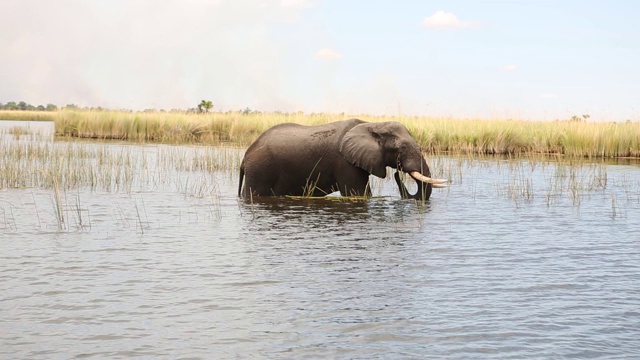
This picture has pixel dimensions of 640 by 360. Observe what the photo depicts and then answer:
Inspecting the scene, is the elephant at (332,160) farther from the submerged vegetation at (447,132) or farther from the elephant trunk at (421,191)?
the submerged vegetation at (447,132)

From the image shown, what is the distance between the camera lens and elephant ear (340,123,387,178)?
12.9 metres

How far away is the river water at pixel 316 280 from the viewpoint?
5.68 m

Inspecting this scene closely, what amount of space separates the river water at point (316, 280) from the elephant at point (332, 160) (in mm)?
555

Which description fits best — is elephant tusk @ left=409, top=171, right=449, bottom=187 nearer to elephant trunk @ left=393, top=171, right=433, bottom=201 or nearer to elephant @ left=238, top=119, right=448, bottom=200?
elephant @ left=238, top=119, right=448, bottom=200

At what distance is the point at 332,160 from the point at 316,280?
589cm

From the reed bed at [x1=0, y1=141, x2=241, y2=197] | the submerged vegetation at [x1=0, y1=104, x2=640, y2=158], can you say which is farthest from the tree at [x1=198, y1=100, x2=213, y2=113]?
the reed bed at [x1=0, y1=141, x2=241, y2=197]

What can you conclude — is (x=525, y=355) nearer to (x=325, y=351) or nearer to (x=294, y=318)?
(x=325, y=351)

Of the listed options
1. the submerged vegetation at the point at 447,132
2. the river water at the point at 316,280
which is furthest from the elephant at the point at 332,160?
the submerged vegetation at the point at 447,132

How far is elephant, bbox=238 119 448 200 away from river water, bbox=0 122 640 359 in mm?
555

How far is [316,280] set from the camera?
7480 mm

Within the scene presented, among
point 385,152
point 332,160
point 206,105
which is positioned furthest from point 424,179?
point 206,105

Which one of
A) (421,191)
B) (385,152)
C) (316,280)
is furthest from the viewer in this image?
(421,191)

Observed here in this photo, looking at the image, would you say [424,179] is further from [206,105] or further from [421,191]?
[206,105]

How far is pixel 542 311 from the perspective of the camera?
6.54 meters
